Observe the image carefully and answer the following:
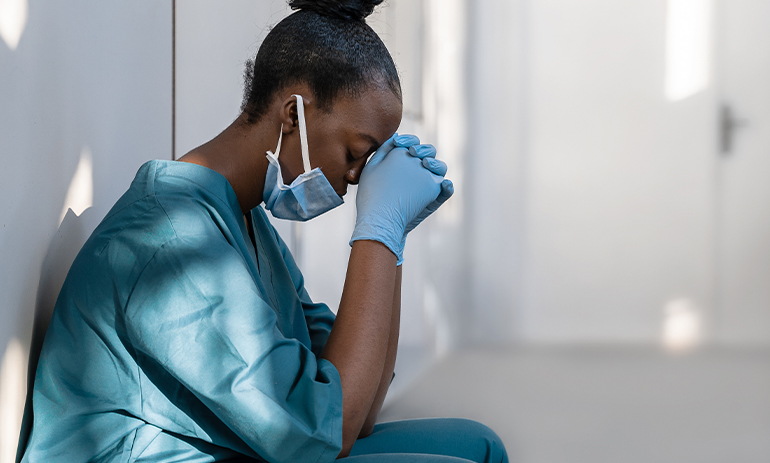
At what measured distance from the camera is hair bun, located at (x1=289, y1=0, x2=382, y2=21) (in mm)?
924

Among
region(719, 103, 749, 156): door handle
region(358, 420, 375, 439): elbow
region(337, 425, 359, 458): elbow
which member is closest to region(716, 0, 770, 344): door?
region(719, 103, 749, 156): door handle

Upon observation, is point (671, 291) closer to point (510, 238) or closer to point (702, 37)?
point (510, 238)

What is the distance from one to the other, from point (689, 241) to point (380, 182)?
2680 mm

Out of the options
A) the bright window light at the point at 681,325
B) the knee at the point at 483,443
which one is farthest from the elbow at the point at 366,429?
the bright window light at the point at 681,325

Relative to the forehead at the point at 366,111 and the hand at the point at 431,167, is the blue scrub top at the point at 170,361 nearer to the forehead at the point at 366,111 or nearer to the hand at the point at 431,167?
the forehead at the point at 366,111

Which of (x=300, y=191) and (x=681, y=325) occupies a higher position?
(x=300, y=191)

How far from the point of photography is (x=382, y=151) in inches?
40.5

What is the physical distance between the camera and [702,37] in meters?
3.10

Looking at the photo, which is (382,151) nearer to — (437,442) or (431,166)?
(431,166)

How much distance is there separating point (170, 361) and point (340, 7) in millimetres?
556

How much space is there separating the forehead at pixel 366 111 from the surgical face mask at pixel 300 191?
52 mm

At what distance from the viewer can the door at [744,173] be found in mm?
3078

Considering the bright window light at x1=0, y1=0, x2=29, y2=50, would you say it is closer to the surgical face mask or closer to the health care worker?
the health care worker

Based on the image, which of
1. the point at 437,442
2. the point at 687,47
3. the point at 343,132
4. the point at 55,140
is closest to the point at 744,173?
the point at 687,47
